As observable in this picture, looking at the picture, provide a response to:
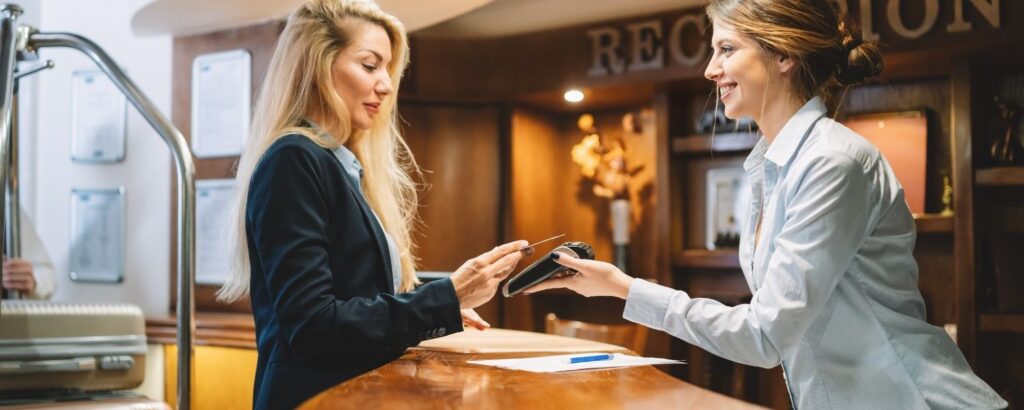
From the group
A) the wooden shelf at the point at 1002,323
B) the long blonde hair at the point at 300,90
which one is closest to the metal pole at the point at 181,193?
the long blonde hair at the point at 300,90

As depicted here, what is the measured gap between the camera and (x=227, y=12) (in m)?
4.15

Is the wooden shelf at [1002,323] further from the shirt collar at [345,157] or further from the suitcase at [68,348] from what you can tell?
the suitcase at [68,348]

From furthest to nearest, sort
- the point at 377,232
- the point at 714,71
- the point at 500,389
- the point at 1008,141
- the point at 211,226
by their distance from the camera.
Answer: the point at 211,226, the point at 1008,141, the point at 714,71, the point at 377,232, the point at 500,389

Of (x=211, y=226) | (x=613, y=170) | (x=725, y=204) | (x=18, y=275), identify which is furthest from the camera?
(x=613, y=170)

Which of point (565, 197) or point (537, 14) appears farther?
point (565, 197)

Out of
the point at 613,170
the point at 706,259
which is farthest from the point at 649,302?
the point at 613,170

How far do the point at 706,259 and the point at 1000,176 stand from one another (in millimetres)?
1395

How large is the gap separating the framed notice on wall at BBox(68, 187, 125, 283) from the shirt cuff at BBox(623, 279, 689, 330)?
11.2ft

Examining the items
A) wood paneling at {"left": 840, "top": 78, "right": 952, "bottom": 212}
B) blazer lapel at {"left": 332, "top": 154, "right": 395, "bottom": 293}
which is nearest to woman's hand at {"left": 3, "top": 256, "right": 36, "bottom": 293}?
blazer lapel at {"left": 332, "top": 154, "right": 395, "bottom": 293}

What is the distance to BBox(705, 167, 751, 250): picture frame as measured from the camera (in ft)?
16.1

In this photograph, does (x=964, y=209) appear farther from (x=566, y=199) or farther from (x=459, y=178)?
(x=459, y=178)

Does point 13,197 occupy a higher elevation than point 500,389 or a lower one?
higher

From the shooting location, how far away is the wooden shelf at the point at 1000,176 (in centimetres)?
388

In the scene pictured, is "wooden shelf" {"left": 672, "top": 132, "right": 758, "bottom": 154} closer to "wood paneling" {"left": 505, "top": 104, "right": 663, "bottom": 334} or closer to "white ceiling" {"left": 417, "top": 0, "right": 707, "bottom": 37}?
"wood paneling" {"left": 505, "top": 104, "right": 663, "bottom": 334}
